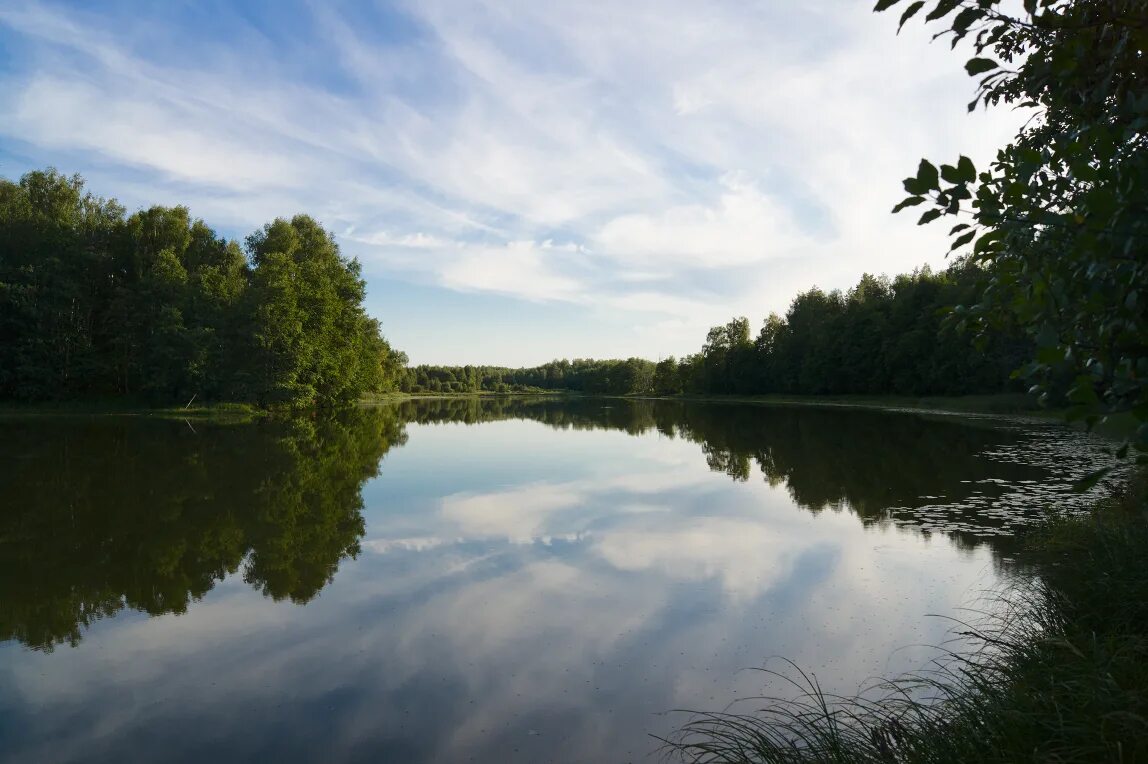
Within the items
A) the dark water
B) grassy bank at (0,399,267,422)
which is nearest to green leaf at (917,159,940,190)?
the dark water

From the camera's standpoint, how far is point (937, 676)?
5.62 metres

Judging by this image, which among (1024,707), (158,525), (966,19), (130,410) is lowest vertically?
(158,525)

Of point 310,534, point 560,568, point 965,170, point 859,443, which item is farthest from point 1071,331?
point 859,443

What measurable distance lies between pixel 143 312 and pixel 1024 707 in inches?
2018

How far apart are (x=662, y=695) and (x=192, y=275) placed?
48.5m

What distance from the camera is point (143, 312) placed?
44281 millimetres

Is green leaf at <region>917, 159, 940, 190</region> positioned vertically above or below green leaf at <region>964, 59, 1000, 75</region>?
below

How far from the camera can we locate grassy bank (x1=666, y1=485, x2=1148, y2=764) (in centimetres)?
313

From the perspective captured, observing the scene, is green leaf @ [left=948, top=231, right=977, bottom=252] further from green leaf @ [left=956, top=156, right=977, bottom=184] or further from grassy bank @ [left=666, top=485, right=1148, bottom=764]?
grassy bank @ [left=666, top=485, right=1148, bottom=764]

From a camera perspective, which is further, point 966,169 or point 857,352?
point 857,352

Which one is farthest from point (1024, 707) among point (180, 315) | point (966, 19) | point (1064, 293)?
point (180, 315)

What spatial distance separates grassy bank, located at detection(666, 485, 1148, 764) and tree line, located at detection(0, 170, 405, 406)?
40.9 metres

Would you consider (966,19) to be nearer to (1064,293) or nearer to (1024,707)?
(1064,293)

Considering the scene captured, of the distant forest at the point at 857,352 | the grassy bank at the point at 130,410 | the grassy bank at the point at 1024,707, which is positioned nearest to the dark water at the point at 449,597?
the grassy bank at the point at 1024,707
